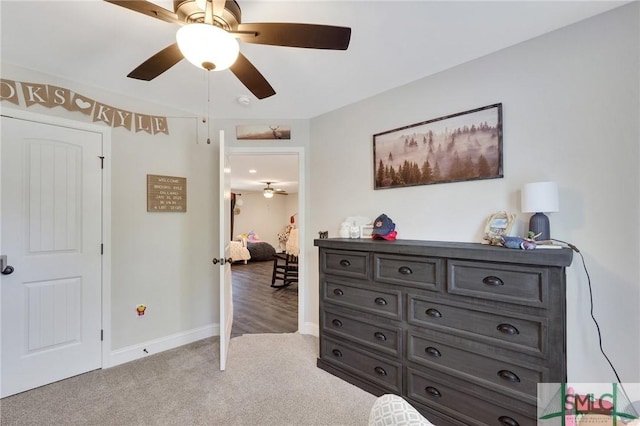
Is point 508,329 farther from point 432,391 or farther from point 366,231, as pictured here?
point 366,231

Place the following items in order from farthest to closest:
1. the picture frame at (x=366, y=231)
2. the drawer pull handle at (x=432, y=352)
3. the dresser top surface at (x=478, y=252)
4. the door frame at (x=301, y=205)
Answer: the door frame at (x=301, y=205), the picture frame at (x=366, y=231), the drawer pull handle at (x=432, y=352), the dresser top surface at (x=478, y=252)

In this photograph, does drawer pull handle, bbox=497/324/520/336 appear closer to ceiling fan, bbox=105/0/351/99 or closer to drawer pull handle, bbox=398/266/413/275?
drawer pull handle, bbox=398/266/413/275

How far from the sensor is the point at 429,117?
2.37 m

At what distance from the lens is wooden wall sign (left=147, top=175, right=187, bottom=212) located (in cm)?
286

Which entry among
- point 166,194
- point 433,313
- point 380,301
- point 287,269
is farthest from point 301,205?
point 287,269

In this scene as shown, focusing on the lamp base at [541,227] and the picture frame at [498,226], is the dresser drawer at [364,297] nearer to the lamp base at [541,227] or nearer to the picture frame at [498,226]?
the picture frame at [498,226]

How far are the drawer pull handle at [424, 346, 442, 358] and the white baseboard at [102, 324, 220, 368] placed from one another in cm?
240

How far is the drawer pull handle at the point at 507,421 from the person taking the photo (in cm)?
158

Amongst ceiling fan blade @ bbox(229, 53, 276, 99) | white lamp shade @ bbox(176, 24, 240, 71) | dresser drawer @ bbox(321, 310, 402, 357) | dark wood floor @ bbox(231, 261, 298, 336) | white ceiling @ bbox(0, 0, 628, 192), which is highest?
white ceiling @ bbox(0, 0, 628, 192)

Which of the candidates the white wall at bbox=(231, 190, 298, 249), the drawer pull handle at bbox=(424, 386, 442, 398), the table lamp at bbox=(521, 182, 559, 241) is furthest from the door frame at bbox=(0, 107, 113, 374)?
the white wall at bbox=(231, 190, 298, 249)

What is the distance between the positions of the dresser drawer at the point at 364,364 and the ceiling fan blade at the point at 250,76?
2.07 metres

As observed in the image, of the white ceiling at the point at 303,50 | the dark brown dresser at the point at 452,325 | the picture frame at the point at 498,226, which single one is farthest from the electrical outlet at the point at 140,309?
the picture frame at the point at 498,226

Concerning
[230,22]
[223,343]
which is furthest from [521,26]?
[223,343]

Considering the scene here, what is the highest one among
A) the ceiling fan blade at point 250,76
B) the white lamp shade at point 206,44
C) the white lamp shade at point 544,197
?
the ceiling fan blade at point 250,76
